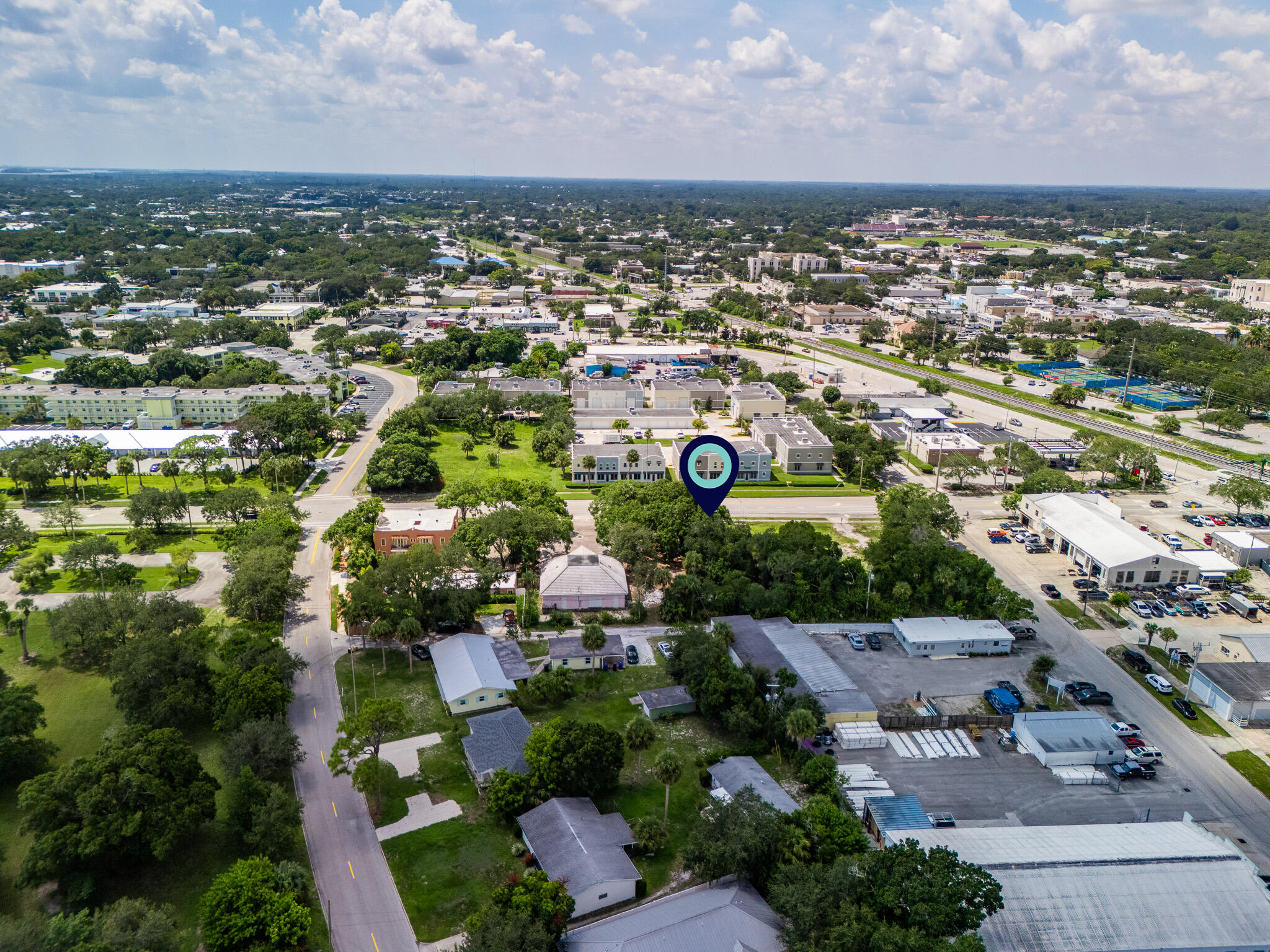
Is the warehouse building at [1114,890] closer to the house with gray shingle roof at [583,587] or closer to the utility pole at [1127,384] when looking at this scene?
the house with gray shingle roof at [583,587]

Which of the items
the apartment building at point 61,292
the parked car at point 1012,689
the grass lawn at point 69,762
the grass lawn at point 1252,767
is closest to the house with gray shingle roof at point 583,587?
the grass lawn at point 69,762

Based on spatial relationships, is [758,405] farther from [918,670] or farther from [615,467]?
[918,670]

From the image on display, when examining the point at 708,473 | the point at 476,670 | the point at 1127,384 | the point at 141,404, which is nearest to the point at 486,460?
the point at 708,473

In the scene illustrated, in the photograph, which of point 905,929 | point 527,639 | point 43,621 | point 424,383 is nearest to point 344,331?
point 424,383

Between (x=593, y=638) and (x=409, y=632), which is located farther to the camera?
(x=409, y=632)

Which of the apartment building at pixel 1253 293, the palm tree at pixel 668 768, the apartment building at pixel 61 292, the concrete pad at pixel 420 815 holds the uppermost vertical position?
the apartment building at pixel 1253 293

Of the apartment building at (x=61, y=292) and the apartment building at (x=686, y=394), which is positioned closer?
the apartment building at (x=686, y=394)
